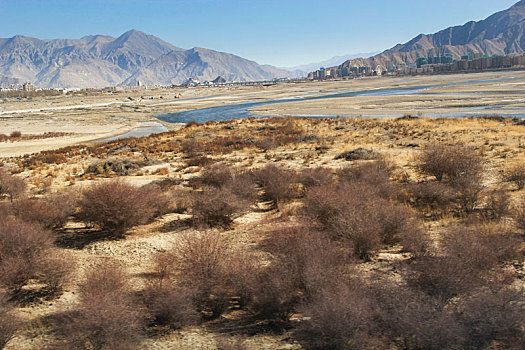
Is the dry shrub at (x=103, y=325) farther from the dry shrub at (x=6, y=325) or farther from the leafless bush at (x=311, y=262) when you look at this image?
the leafless bush at (x=311, y=262)

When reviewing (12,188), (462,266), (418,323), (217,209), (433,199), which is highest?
(12,188)

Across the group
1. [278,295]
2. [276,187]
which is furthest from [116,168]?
[278,295]

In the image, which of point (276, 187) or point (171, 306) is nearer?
point (171, 306)

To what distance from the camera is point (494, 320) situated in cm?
512

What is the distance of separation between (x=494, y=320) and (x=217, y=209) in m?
7.47

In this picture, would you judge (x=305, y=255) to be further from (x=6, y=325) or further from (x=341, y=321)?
(x=6, y=325)

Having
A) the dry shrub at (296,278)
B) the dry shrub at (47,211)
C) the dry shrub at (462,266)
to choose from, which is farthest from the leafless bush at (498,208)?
the dry shrub at (47,211)

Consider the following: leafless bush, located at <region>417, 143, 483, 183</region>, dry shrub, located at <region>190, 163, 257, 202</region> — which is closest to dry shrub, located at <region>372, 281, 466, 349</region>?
dry shrub, located at <region>190, 163, 257, 202</region>

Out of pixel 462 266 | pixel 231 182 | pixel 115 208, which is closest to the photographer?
pixel 462 266

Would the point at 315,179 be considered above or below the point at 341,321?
above

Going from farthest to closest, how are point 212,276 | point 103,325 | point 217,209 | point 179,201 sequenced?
point 179,201 < point 217,209 < point 212,276 < point 103,325

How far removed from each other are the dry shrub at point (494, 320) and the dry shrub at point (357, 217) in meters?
2.78

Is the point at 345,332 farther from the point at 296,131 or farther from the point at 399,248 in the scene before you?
the point at 296,131

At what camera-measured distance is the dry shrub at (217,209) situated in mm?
11055
